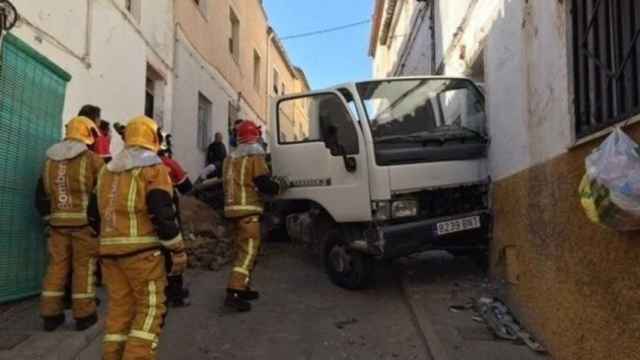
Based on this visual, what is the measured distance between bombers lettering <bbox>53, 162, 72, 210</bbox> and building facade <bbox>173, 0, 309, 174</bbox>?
5.62 meters

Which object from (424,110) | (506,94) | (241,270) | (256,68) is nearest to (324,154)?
(424,110)

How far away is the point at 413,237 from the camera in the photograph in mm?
6758

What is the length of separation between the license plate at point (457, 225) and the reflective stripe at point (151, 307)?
11.1 ft

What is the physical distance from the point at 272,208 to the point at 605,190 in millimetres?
5535

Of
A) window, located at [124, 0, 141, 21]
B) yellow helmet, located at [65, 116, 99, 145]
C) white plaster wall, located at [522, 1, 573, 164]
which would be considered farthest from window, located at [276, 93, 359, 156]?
window, located at [124, 0, 141, 21]

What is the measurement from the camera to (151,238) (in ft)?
14.5

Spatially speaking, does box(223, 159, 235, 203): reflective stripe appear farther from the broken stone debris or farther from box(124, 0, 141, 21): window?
box(124, 0, 141, 21): window

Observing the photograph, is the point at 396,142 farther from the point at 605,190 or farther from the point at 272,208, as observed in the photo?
the point at 605,190

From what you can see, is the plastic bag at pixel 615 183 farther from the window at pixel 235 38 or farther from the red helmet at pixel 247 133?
the window at pixel 235 38

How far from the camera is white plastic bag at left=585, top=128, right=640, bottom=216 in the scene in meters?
3.11

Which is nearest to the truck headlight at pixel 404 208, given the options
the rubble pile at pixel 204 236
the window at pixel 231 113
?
the rubble pile at pixel 204 236

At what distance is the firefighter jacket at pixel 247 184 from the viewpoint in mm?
6707

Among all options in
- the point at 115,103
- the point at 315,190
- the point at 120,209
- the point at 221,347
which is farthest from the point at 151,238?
the point at 115,103

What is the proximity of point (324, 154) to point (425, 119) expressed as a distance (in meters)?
1.18
